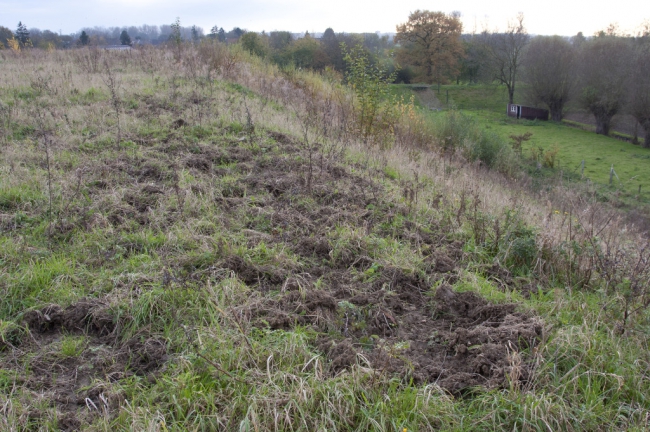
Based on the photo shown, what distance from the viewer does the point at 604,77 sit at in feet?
111

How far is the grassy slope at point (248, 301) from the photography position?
90.0 inches

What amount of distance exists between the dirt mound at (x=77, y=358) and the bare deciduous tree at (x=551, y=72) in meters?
44.3

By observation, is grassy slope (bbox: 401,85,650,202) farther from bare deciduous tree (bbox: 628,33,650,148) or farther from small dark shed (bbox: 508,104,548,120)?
bare deciduous tree (bbox: 628,33,650,148)

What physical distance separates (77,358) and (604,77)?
135ft

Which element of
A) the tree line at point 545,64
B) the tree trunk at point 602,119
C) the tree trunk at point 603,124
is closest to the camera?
the tree line at point 545,64

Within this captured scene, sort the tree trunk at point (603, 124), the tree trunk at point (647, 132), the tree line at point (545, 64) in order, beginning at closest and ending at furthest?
the tree trunk at point (647, 132) → the tree line at point (545, 64) → the tree trunk at point (603, 124)

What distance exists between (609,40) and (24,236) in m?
45.3

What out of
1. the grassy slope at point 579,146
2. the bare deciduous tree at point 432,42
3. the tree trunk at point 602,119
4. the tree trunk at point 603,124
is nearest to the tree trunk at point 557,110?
the grassy slope at point 579,146

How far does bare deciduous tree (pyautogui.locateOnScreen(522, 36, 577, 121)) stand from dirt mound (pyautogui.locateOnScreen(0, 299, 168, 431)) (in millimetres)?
44298

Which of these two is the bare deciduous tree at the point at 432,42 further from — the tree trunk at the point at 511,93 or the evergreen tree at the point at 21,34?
the evergreen tree at the point at 21,34

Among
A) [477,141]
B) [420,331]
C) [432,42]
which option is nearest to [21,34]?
[477,141]

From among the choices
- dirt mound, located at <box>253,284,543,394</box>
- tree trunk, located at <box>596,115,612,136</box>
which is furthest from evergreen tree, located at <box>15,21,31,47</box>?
tree trunk, located at <box>596,115,612,136</box>

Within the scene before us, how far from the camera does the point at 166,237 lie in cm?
400

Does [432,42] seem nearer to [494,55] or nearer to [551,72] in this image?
[494,55]
